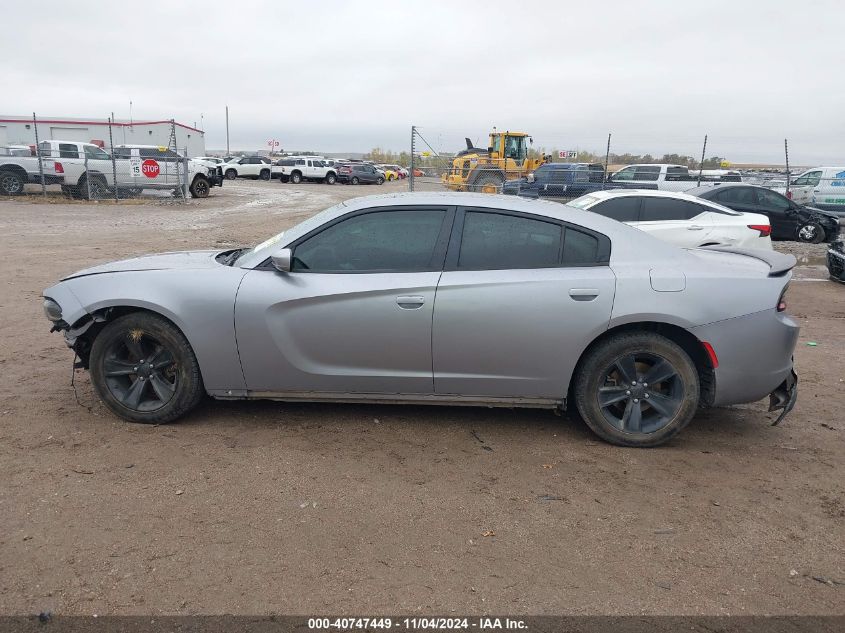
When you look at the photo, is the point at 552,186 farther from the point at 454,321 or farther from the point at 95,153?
the point at 95,153

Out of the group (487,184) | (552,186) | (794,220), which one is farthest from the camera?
(487,184)

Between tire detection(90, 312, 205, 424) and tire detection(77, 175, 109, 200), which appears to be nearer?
tire detection(90, 312, 205, 424)

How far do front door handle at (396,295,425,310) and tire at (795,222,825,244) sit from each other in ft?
47.7

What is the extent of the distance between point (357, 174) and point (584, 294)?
4297cm

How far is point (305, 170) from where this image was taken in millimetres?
45094

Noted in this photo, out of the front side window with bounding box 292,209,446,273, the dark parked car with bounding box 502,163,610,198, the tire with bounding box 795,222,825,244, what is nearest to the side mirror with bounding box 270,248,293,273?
the front side window with bounding box 292,209,446,273

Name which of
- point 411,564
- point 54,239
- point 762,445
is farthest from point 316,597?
point 54,239

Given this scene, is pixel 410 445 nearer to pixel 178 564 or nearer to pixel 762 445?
pixel 178 564

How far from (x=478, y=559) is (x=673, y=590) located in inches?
32.7

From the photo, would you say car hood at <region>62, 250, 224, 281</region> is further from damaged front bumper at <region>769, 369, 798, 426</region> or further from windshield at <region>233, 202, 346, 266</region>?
damaged front bumper at <region>769, 369, 798, 426</region>

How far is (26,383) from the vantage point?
16.8 ft

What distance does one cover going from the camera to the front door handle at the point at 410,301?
13.5 feet

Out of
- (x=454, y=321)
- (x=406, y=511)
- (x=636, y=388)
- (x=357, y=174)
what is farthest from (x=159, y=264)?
(x=357, y=174)

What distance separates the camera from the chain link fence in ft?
73.6
